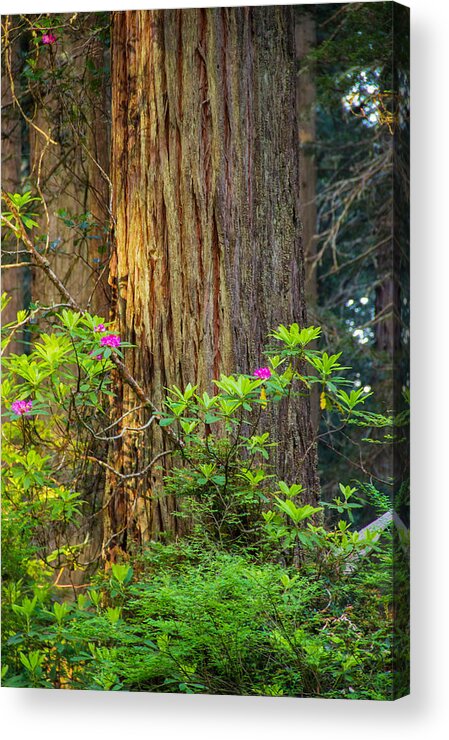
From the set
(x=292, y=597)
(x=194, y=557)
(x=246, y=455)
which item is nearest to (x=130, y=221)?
(x=246, y=455)

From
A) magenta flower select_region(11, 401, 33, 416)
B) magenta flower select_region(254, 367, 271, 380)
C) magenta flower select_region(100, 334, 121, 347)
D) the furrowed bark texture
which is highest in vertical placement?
the furrowed bark texture

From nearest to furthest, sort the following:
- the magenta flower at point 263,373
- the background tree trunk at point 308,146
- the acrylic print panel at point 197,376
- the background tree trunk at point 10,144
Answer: the acrylic print panel at point 197,376 < the magenta flower at point 263,373 < the background tree trunk at point 308,146 < the background tree trunk at point 10,144

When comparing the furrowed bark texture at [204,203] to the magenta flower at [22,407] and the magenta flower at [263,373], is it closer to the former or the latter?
the magenta flower at [263,373]

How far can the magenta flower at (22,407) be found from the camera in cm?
340

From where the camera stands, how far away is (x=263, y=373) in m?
3.23

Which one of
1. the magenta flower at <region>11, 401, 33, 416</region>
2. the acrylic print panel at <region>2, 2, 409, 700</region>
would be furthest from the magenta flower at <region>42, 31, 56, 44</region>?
the magenta flower at <region>11, 401, 33, 416</region>

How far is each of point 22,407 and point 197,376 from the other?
1.99 ft

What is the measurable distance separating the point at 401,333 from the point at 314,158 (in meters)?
1.83

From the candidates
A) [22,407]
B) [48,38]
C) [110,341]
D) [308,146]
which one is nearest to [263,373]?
[110,341]

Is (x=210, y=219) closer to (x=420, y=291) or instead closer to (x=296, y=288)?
(x=296, y=288)

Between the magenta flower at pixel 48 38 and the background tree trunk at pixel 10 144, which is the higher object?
the magenta flower at pixel 48 38

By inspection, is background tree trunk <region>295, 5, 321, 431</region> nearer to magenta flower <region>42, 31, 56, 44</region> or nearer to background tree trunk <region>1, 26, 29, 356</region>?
magenta flower <region>42, 31, 56, 44</region>

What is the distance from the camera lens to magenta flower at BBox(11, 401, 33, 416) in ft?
11.1

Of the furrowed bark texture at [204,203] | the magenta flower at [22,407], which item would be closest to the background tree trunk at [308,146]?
the furrowed bark texture at [204,203]
